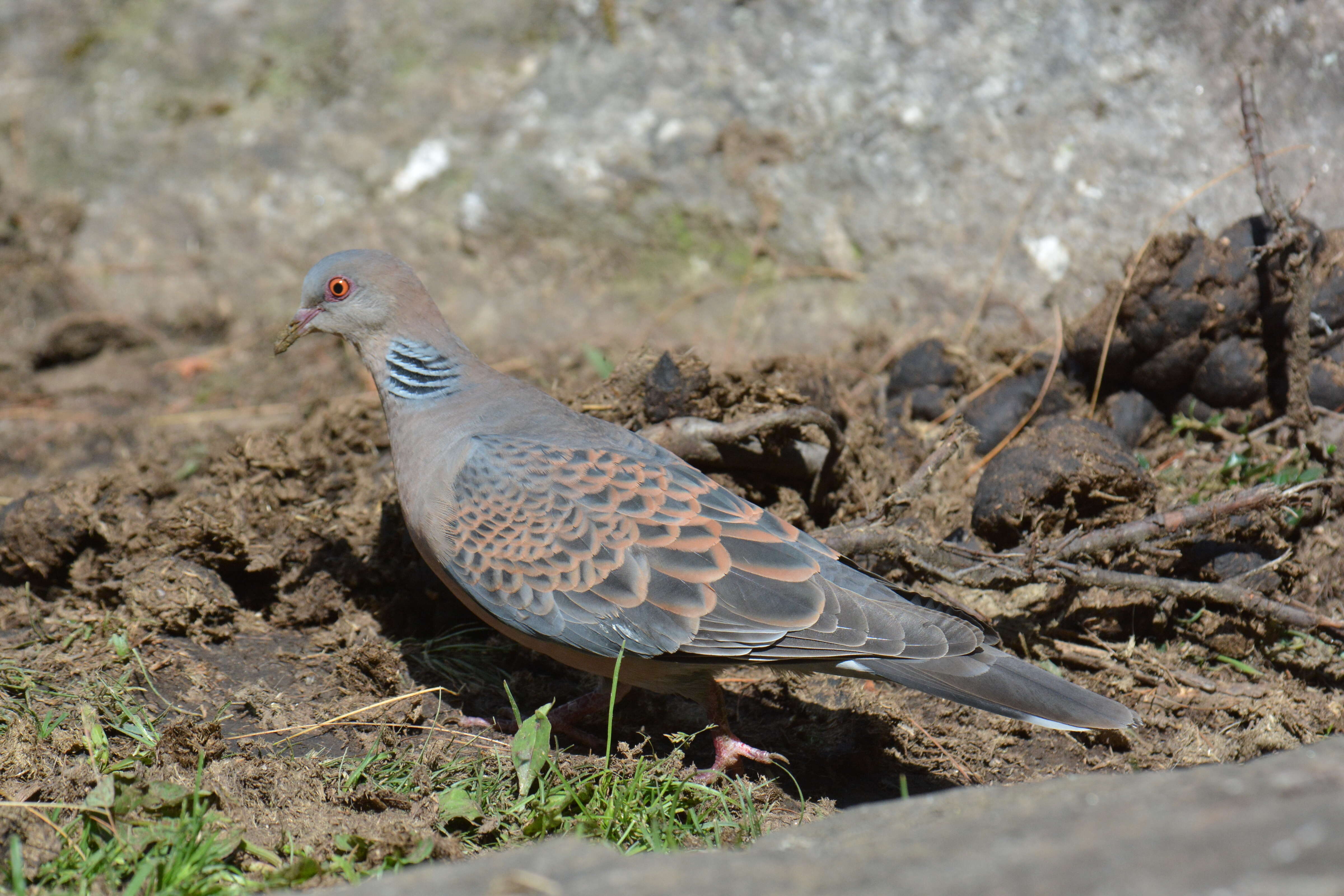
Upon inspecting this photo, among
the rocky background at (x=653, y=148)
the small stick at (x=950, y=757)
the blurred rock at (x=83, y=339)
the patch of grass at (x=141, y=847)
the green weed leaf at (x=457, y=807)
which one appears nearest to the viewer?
the patch of grass at (x=141, y=847)

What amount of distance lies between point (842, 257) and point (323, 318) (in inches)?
113

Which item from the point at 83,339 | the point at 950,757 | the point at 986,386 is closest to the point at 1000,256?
the point at 986,386

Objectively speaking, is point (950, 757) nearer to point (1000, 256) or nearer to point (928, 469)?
point (928, 469)

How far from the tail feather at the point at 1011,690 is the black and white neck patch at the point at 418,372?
5.59ft

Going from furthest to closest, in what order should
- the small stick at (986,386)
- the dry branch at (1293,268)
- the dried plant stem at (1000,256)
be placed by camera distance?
the dried plant stem at (1000,256)
the small stick at (986,386)
the dry branch at (1293,268)

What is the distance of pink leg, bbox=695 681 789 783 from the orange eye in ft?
5.95

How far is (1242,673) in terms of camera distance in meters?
3.47

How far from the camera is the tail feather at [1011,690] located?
105 inches

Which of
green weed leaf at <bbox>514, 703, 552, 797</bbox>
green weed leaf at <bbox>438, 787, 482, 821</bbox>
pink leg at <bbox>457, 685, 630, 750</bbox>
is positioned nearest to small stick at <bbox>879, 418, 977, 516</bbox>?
pink leg at <bbox>457, 685, 630, 750</bbox>

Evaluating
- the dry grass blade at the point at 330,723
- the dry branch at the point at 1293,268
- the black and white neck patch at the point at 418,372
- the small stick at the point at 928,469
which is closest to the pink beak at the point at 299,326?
the black and white neck patch at the point at 418,372

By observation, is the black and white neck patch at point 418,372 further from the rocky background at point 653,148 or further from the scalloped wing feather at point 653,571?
the rocky background at point 653,148

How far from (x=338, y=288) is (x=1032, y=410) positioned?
2834mm

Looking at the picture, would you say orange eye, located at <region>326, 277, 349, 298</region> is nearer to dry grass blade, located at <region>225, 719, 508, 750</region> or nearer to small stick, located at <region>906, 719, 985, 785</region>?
dry grass blade, located at <region>225, 719, 508, 750</region>

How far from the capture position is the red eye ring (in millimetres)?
3635
